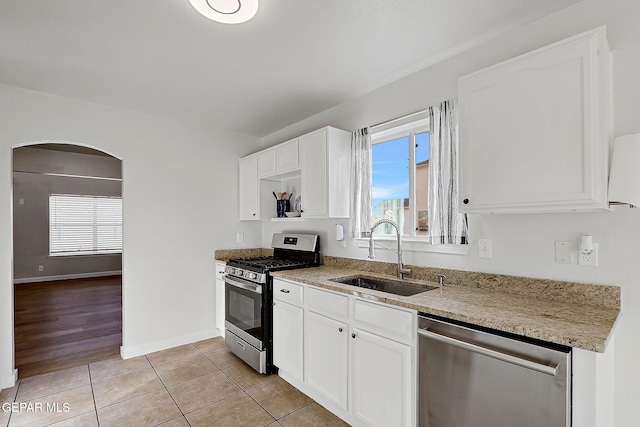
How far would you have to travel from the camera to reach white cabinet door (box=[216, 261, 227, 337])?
3.62 m

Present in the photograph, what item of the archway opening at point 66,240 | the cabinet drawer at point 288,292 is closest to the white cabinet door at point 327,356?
the cabinet drawer at point 288,292

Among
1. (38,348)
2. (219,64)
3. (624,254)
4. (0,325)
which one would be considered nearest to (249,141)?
(219,64)

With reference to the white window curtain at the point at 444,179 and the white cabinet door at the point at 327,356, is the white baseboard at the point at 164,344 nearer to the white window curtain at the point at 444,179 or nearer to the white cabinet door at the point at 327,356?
the white cabinet door at the point at 327,356

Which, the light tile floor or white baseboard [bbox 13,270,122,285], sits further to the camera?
white baseboard [bbox 13,270,122,285]

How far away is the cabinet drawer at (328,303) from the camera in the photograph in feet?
6.85

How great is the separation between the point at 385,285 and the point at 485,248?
76 centimetres

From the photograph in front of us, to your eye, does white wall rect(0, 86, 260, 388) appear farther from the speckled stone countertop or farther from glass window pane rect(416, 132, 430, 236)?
glass window pane rect(416, 132, 430, 236)

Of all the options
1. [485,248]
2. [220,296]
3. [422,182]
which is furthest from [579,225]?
[220,296]

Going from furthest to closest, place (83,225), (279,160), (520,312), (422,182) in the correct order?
(83,225)
(279,160)
(422,182)
(520,312)

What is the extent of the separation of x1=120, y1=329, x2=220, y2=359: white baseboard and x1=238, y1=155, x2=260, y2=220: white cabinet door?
140 centimetres

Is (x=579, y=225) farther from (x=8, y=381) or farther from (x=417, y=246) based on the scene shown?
(x=8, y=381)

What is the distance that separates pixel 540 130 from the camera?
4.96 feet

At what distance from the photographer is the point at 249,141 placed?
13.6 ft

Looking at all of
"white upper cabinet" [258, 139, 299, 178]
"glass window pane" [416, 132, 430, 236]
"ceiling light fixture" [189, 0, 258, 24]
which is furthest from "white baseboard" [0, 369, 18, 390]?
"glass window pane" [416, 132, 430, 236]
